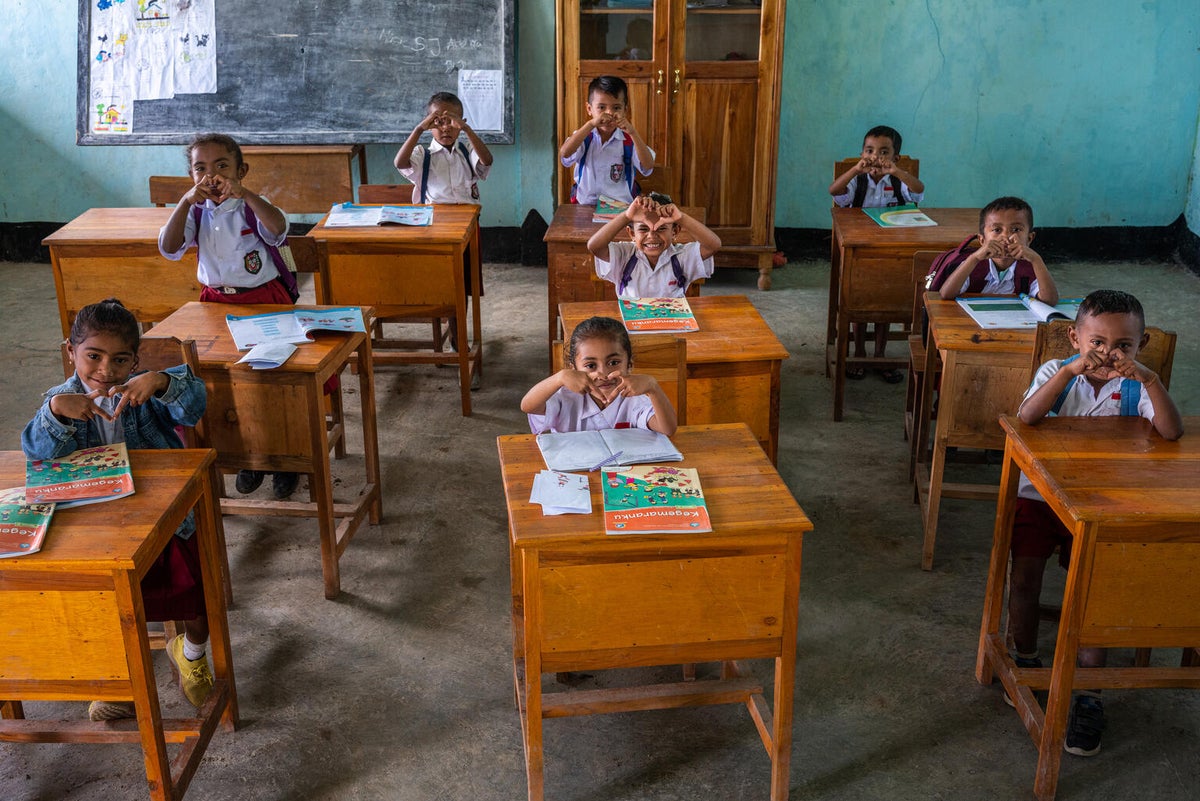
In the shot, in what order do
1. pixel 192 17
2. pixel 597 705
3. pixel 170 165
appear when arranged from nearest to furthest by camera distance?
pixel 597 705 < pixel 192 17 < pixel 170 165

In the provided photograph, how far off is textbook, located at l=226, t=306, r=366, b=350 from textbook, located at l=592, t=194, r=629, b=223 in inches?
57.7

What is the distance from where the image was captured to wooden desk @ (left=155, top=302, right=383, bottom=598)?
3.03 metres

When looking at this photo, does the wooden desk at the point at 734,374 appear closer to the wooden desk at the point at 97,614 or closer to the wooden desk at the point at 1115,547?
the wooden desk at the point at 1115,547

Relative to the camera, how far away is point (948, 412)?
3236 millimetres

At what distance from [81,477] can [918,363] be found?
262cm

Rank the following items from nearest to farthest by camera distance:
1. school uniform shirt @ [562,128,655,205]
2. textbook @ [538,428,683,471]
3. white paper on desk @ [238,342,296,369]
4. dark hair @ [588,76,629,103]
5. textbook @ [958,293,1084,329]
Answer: textbook @ [538,428,683,471] < white paper on desk @ [238,342,296,369] < textbook @ [958,293,1084,329] < dark hair @ [588,76,629,103] < school uniform shirt @ [562,128,655,205]

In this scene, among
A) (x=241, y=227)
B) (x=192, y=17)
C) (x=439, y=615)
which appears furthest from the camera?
(x=192, y=17)

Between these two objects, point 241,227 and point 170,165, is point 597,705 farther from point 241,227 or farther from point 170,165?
point 170,165

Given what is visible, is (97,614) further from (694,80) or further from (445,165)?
(694,80)

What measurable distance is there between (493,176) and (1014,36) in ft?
10.1

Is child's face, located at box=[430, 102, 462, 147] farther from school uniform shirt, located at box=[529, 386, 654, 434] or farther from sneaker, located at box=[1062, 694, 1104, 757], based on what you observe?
sneaker, located at box=[1062, 694, 1104, 757]

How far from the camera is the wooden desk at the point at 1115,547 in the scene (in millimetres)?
2172

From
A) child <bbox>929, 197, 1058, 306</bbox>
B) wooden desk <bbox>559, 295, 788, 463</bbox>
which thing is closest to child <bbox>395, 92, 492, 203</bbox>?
wooden desk <bbox>559, 295, 788, 463</bbox>

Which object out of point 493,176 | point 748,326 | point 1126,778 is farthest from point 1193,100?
point 1126,778
